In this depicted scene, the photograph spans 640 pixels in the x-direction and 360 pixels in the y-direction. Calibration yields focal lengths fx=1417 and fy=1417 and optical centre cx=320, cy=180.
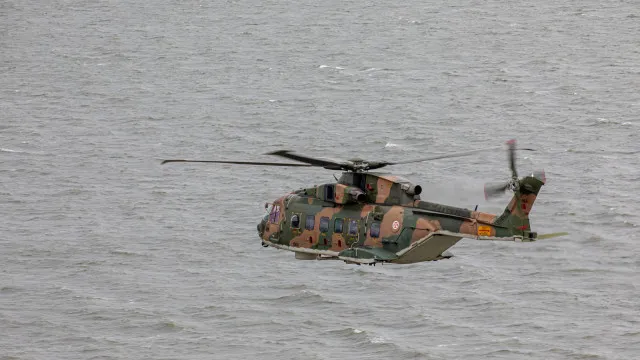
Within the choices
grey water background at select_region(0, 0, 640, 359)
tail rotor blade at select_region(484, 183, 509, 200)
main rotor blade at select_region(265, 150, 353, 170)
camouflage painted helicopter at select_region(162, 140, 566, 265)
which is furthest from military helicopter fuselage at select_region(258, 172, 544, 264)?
grey water background at select_region(0, 0, 640, 359)

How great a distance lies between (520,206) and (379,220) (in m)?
7.10

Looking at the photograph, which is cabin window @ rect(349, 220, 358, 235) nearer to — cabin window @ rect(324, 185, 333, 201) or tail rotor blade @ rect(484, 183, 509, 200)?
cabin window @ rect(324, 185, 333, 201)

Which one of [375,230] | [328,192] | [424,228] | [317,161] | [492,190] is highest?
[317,161]

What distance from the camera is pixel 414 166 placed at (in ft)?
489

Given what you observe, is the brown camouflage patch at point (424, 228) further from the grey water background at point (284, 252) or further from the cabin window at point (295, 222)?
the grey water background at point (284, 252)

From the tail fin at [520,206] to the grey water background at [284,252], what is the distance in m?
31.5

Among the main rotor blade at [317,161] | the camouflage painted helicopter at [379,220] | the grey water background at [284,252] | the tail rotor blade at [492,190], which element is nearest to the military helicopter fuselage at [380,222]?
the camouflage painted helicopter at [379,220]

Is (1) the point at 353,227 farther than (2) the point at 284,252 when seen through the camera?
No

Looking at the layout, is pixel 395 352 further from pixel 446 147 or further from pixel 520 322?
pixel 446 147

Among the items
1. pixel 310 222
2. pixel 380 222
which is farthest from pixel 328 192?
pixel 380 222

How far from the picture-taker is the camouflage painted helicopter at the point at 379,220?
66812mm

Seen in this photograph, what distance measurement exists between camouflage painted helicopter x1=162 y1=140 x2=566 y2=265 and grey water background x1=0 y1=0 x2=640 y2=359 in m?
27.9

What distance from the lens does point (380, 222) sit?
228 ft

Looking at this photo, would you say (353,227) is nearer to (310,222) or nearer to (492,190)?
(310,222)
